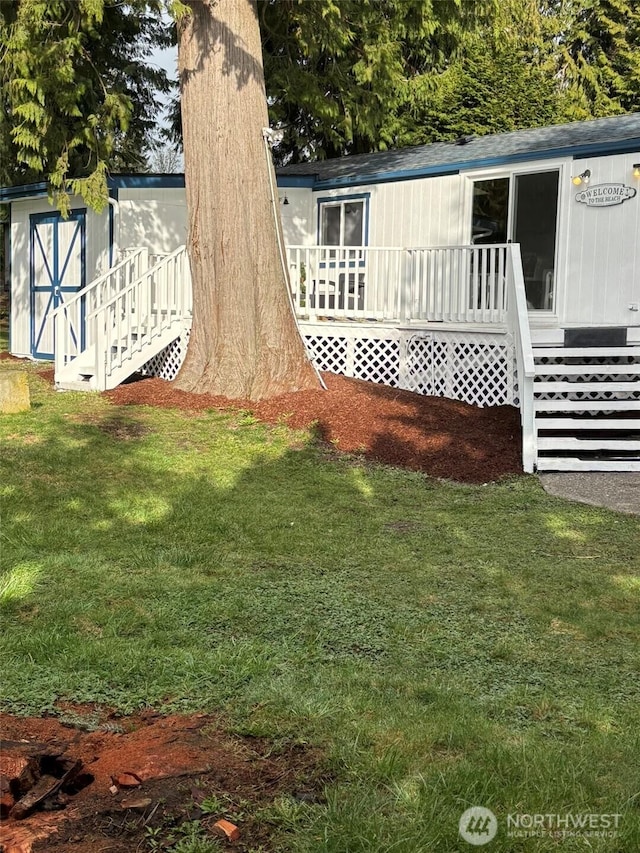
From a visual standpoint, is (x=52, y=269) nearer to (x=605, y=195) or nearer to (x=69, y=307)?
(x=69, y=307)

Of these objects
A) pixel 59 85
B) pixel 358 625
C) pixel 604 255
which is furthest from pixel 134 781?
pixel 59 85

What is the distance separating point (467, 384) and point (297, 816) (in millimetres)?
8908

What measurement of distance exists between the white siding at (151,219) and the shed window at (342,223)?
2.29 m

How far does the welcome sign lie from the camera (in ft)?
36.0

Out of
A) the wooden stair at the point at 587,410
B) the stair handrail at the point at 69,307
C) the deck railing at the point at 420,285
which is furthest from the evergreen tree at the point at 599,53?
the wooden stair at the point at 587,410

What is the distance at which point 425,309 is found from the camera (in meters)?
11.5

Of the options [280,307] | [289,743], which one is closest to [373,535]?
[289,743]

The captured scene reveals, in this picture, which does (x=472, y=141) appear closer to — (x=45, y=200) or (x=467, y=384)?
(x=467, y=384)

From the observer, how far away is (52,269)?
53.1 ft

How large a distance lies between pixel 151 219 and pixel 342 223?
10.1ft

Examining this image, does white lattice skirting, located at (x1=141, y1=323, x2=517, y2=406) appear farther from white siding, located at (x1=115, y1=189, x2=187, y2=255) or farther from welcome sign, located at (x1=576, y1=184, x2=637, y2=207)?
white siding, located at (x1=115, y1=189, x2=187, y2=255)

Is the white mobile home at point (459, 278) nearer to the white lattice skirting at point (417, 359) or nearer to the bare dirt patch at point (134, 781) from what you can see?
the white lattice skirting at point (417, 359)

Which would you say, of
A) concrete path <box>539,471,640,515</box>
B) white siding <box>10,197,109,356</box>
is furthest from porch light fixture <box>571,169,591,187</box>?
white siding <box>10,197,109,356</box>

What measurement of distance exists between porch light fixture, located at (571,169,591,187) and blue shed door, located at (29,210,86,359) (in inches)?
325
